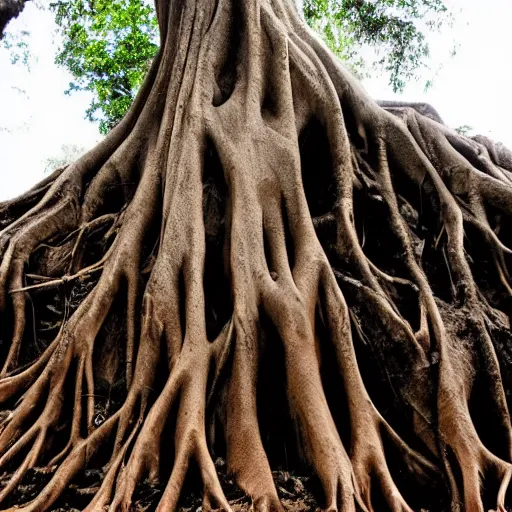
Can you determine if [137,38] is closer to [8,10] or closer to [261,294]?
[8,10]

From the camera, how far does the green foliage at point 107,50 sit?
8508 millimetres

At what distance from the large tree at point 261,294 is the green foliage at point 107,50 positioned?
5.18 m

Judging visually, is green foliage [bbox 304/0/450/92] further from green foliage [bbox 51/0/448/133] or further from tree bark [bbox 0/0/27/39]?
tree bark [bbox 0/0/27/39]

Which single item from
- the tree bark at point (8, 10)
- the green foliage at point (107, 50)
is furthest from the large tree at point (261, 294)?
the green foliage at point (107, 50)

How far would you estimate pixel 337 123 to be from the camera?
11.5 ft

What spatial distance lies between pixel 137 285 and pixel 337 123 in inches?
72.8

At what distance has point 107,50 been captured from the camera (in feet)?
30.6

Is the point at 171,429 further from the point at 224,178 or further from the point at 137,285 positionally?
the point at 224,178

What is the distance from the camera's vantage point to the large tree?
2.05 metres

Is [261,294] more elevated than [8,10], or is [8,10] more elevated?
[8,10]

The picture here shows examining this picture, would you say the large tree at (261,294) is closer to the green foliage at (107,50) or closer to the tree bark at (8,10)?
the tree bark at (8,10)

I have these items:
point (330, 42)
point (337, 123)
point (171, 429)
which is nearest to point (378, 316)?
point (171, 429)

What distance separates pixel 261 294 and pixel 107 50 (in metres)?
8.55

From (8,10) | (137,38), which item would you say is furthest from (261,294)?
(137,38)
